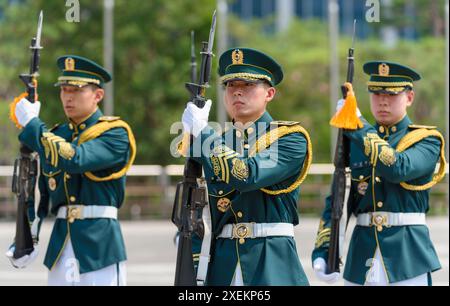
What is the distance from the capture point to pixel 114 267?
7082 millimetres

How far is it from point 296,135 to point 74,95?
232 centimetres

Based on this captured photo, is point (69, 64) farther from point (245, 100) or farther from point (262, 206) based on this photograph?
point (262, 206)

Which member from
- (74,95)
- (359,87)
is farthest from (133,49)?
(74,95)

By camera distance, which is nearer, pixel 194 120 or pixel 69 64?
pixel 194 120

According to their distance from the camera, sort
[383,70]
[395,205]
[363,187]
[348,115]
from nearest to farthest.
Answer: [348,115], [395,205], [363,187], [383,70]

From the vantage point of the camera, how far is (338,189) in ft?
21.4

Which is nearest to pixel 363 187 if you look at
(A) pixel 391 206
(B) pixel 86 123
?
(A) pixel 391 206

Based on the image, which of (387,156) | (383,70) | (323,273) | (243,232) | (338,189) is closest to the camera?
(243,232)

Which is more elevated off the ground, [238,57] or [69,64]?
[69,64]

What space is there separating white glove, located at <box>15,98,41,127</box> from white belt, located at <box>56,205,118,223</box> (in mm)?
780

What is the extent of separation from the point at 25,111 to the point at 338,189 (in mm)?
2027


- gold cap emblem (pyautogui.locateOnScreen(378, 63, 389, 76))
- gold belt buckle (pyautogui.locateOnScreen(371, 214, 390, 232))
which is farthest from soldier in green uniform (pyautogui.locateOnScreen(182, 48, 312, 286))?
gold cap emblem (pyautogui.locateOnScreen(378, 63, 389, 76))

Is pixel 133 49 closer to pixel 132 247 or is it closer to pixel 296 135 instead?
pixel 132 247
